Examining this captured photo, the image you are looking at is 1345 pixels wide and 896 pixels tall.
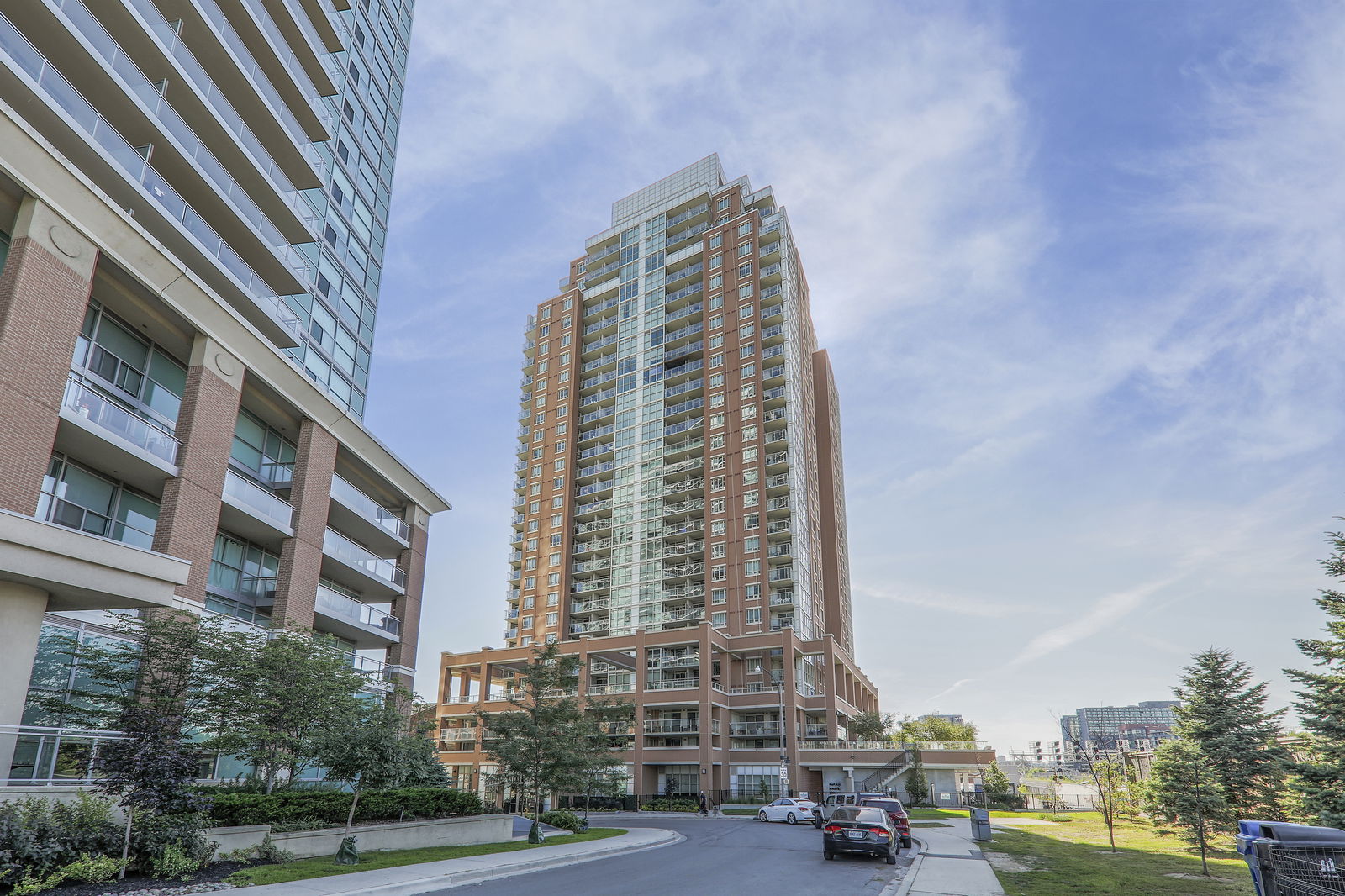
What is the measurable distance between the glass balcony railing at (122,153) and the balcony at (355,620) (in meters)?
11.2

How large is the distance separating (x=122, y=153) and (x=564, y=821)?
97.2 ft

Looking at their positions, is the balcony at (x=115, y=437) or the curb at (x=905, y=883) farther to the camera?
the balcony at (x=115, y=437)

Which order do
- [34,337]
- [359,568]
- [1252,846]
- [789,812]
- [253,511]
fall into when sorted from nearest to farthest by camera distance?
[1252,846] → [34,337] → [253,511] → [359,568] → [789,812]

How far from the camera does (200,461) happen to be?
24938mm

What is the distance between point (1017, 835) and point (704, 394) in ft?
203

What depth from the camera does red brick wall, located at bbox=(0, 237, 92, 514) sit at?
733 inches

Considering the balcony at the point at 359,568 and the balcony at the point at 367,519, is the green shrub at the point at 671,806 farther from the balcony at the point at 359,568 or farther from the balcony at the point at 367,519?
the balcony at the point at 367,519

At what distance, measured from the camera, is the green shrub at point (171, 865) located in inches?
576

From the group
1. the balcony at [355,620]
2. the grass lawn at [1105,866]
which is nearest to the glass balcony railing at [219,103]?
the balcony at [355,620]

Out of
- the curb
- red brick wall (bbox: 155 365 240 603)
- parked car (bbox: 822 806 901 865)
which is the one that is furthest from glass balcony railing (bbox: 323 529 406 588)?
the curb

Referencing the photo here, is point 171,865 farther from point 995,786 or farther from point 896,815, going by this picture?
point 995,786

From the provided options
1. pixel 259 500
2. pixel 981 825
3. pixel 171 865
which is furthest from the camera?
pixel 981 825

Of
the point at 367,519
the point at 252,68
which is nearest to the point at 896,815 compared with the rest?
the point at 367,519

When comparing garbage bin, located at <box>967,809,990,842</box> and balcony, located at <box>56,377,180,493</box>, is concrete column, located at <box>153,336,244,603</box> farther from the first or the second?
garbage bin, located at <box>967,809,990,842</box>
